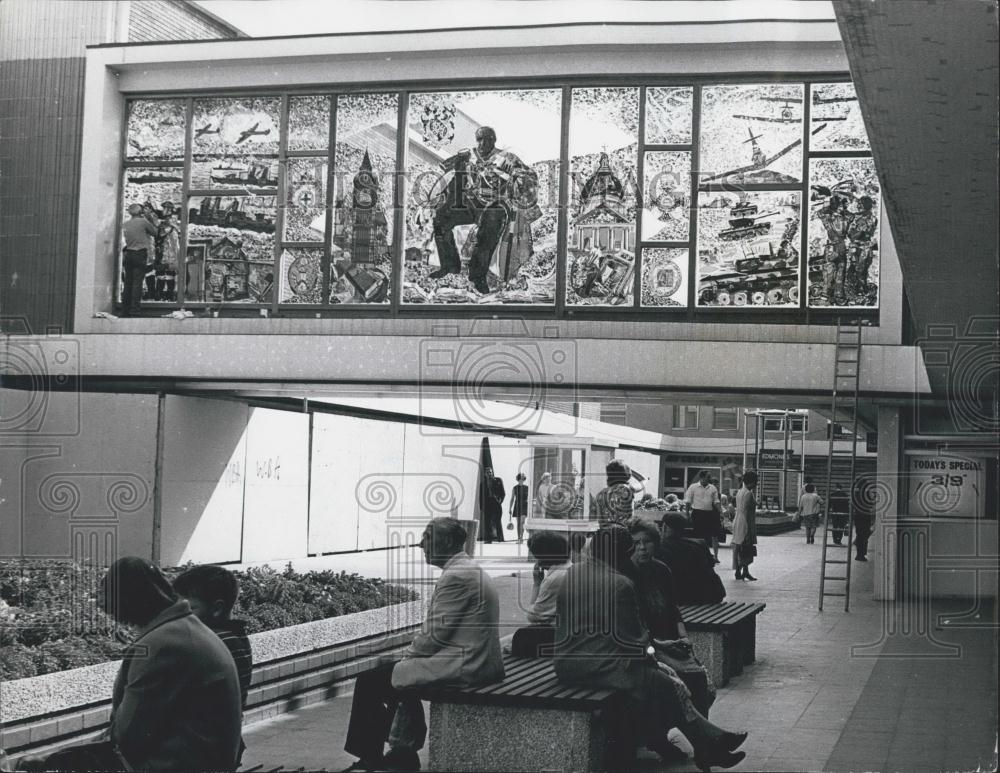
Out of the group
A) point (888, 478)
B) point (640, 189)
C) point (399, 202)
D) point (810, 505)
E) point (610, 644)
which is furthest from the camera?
point (810, 505)

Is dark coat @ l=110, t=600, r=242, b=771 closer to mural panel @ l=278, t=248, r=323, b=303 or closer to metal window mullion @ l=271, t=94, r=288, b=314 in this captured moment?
mural panel @ l=278, t=248, r=323, b=303

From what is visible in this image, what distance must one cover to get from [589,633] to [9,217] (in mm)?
16269

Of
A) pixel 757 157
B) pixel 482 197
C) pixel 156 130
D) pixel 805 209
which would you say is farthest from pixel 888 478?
pixel 156 130

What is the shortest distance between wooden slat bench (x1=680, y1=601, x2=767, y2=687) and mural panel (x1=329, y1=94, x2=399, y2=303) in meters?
9.36

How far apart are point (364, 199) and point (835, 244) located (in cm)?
721

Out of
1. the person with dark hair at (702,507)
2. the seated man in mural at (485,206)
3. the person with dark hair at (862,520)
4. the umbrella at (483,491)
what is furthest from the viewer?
the umbrella at (483,491)

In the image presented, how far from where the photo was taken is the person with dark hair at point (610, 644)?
6668 millimetres

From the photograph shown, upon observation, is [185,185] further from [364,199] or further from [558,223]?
[558,223]

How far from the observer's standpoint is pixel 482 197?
18.6m

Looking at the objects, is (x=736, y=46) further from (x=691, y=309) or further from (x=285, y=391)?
(x=285, y=391)

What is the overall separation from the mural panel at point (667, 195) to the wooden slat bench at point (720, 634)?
7.98m

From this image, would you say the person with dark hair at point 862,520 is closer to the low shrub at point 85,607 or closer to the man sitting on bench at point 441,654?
the low shrub at point 85,607

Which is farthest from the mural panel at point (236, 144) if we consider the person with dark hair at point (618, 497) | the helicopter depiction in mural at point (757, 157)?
the person with dark hair at point (618, 497)

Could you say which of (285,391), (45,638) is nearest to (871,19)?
(45,638)
